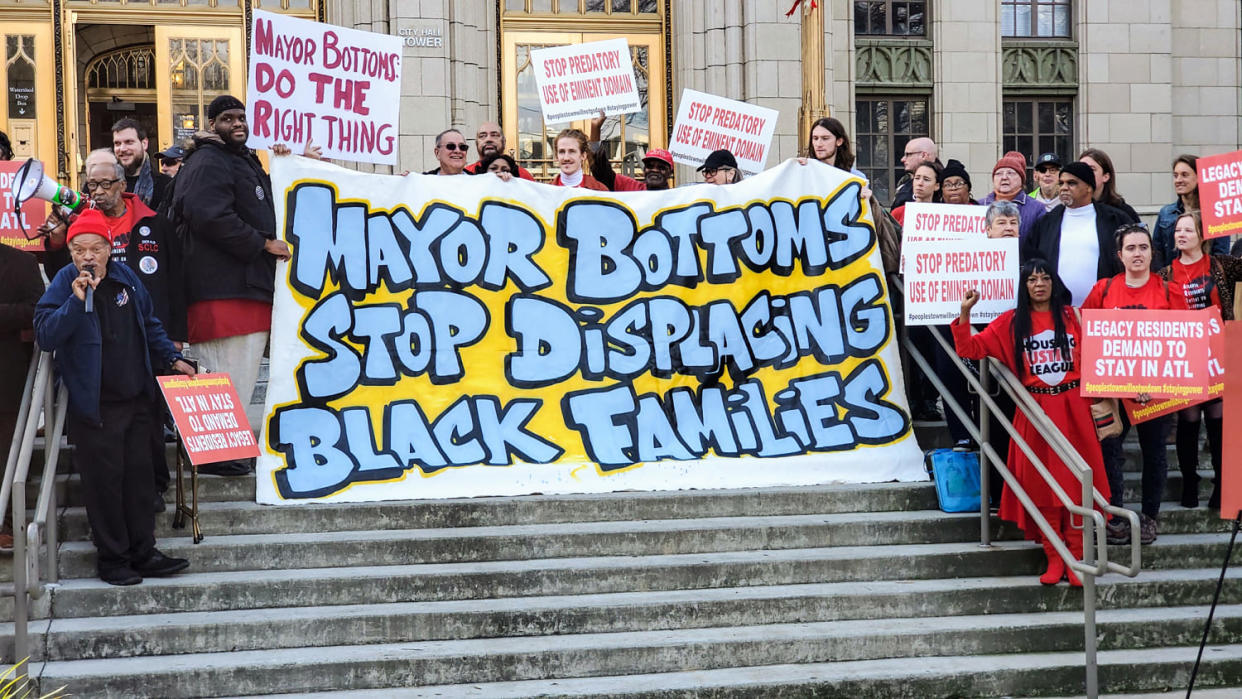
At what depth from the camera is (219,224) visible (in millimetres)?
8250

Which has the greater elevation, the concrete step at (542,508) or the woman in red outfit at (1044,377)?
the woman in red outfit at (1044,377)

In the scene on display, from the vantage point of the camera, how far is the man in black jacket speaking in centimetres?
889

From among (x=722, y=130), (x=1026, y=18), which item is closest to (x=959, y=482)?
(x=722, y=130)

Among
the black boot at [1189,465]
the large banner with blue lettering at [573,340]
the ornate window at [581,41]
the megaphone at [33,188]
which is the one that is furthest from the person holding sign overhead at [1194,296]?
the ornate window at [581,41]

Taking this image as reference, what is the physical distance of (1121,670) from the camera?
7250 millimetres

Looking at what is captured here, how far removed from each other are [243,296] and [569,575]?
273 cm

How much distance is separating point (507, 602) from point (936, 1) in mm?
12648

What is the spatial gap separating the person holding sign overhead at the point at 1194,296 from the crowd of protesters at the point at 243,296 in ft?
0.04

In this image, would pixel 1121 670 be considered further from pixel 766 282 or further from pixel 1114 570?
pixel 766 282

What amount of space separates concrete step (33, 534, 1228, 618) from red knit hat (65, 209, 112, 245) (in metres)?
1.86

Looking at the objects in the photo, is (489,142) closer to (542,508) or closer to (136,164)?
(136,164)

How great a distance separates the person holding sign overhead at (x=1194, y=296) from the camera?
28.2 ft

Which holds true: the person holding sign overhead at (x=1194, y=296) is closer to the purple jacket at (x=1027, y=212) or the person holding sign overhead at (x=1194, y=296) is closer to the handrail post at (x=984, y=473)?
the purple jacket at (x=1027, y=212)

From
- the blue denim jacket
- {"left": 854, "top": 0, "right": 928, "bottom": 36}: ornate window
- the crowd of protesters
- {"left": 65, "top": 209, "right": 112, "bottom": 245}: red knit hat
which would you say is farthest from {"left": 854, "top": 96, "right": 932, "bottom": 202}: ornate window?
the blue denim jacket
